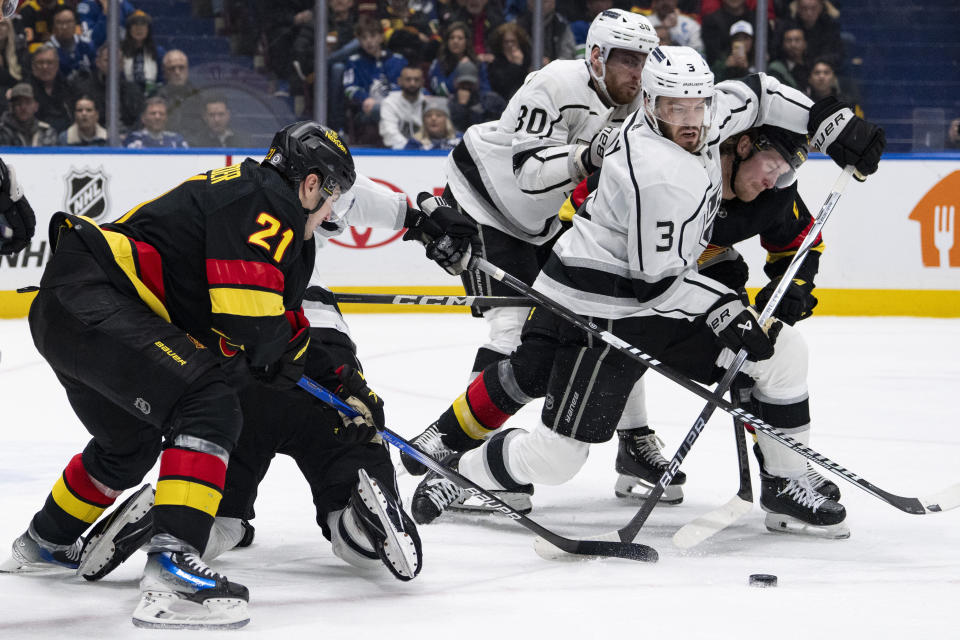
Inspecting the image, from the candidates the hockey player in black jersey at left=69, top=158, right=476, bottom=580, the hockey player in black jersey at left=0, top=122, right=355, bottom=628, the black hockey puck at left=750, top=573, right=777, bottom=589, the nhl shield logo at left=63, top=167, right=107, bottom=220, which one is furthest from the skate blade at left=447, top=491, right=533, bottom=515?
the nhl shield logo at left=63, top=167, right=107, bottom=220

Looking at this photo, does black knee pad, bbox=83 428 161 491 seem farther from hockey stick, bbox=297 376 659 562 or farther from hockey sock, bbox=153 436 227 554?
hockey stick, bbox=297 376 659 562

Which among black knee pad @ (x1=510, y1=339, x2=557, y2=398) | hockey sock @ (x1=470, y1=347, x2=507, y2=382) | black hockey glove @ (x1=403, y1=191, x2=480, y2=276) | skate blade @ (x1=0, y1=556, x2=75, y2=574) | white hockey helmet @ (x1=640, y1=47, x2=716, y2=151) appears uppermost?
white hockey helmet @ (x1=640, y1=47, x2=716, y2=151)

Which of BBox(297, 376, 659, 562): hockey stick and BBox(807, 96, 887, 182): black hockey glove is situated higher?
BBox(807, 96, 887, 182): black hockey glove

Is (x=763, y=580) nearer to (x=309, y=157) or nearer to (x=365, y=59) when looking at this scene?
(x=309, y=157)

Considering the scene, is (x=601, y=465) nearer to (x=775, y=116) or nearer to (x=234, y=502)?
(x=775, y=116)

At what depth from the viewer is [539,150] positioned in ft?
11.6

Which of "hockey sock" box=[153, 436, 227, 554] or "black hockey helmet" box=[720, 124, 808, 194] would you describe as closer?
"hockey sock" box=[153, 436, 227, 554]

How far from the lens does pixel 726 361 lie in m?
3.13

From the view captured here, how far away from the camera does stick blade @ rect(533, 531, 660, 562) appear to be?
2.85 m

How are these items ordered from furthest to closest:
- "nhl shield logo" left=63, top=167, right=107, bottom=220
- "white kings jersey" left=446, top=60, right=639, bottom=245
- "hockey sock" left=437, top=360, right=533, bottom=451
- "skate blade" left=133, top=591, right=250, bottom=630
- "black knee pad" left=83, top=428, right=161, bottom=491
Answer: "nhl shield logo" left=63, top=167, right=107, bottom=220 < "white kings jersey" left=446, top=60, right=639, bottom=245 < "hockey sock" left=437, top=360, right=533, bottom=451 < "black knee pad" left=83, top=428, right=161, bottom=491 < "skate blade" left=133, top=591, right=250, bottom=630

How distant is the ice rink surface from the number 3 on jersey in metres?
0.65

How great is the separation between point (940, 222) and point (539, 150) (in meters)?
4.07

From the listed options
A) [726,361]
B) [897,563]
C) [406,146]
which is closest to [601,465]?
[726,361]

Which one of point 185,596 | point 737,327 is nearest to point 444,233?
point 737,327
